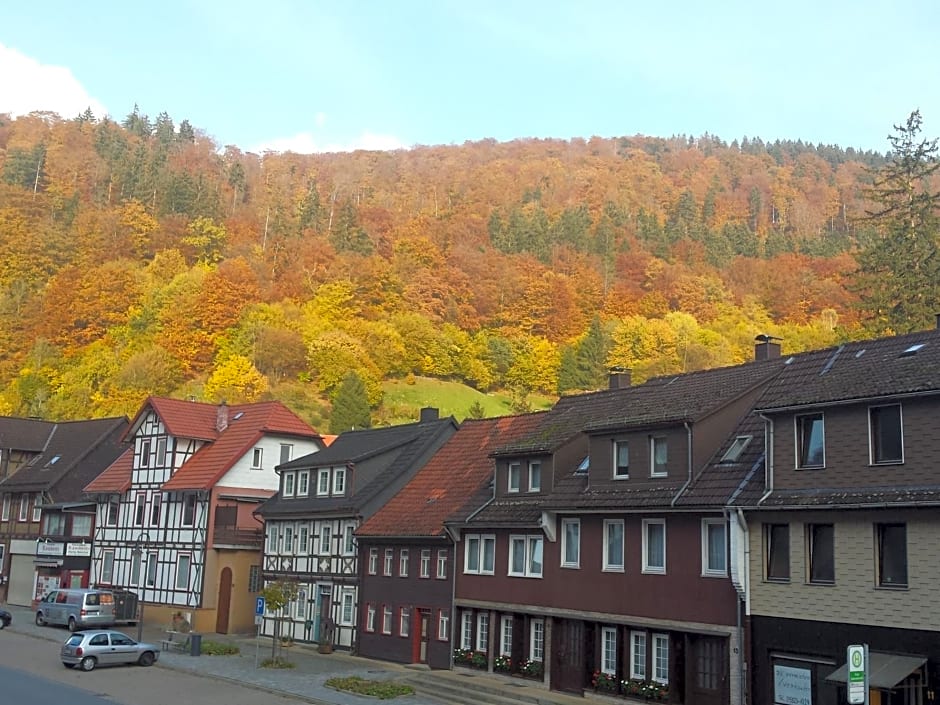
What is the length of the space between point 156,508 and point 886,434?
137 ft

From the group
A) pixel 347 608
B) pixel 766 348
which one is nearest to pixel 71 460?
pixel 347 608

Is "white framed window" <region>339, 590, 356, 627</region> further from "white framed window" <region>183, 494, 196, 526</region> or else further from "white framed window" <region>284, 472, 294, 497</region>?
"white framed window" <region>183, 494, 196, 526</region>

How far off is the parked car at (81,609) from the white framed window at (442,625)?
66.1 ft

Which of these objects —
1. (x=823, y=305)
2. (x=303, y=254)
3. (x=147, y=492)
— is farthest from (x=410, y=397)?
(x=147, y=492)

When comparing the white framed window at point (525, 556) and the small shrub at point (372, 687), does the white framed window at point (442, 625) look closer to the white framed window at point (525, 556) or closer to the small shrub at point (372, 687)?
the small shrub at point (372, 687)

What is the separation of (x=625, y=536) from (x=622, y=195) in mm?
149647

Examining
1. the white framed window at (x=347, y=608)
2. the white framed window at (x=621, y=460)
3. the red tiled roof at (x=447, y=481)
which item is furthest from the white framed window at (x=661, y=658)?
the white framed window at (x=347, y=608)

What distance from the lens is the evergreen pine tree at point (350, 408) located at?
319 ft

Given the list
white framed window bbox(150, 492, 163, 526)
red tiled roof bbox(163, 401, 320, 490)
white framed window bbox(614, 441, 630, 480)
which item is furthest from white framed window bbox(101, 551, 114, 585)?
white framed window bbox(614, 441, 630, 480)

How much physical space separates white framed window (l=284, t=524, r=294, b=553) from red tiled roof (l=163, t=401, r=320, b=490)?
5307 millimetres

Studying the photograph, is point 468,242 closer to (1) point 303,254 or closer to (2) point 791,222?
(1) point 303,254

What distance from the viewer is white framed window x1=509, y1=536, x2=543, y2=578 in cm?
3405

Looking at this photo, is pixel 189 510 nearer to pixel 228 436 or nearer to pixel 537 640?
pixel 228 436

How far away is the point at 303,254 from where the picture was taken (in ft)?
459
